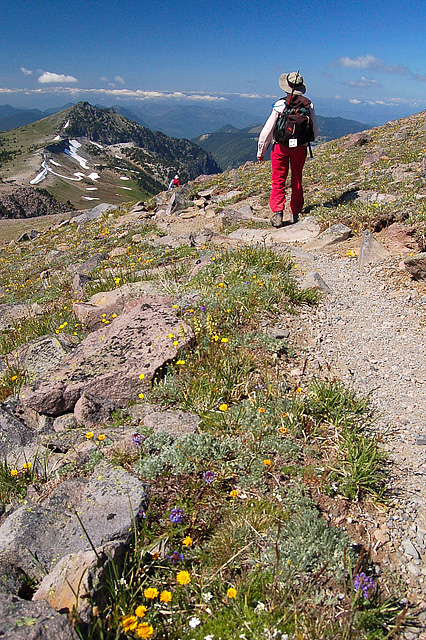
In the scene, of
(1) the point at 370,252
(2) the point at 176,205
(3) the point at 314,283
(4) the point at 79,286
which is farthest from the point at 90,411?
(2) the point at 176,205

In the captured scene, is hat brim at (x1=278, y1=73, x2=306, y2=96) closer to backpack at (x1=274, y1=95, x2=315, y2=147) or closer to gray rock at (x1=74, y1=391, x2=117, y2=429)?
backpack at (x1=274, y1=95, x2=315, y2=147)

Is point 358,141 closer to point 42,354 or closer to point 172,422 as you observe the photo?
point 42,354

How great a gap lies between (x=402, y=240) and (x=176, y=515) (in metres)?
8.52

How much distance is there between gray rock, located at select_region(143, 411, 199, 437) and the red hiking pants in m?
8.86

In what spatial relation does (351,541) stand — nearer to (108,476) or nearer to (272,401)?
(272,401)

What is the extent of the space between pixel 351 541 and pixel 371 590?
473mm

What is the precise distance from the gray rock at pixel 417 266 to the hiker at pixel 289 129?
4493 millimetres

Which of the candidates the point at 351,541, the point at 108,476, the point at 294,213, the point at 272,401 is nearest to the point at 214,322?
the point at 272,401

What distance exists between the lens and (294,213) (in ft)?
41.3

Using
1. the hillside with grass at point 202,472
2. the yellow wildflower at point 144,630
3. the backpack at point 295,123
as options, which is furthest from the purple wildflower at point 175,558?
the backpack at point 295,123

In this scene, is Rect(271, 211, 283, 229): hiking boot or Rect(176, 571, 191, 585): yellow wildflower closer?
Rect(176, 571, 191, 585): yellow wildflower

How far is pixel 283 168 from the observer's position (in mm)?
11211

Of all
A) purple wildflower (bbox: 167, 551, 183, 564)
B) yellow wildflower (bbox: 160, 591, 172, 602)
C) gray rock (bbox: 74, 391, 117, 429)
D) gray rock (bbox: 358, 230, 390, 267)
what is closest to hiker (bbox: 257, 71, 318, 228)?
gray rock (bbox: 358, 230, 390, 267)

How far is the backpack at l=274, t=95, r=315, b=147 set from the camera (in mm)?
10219
